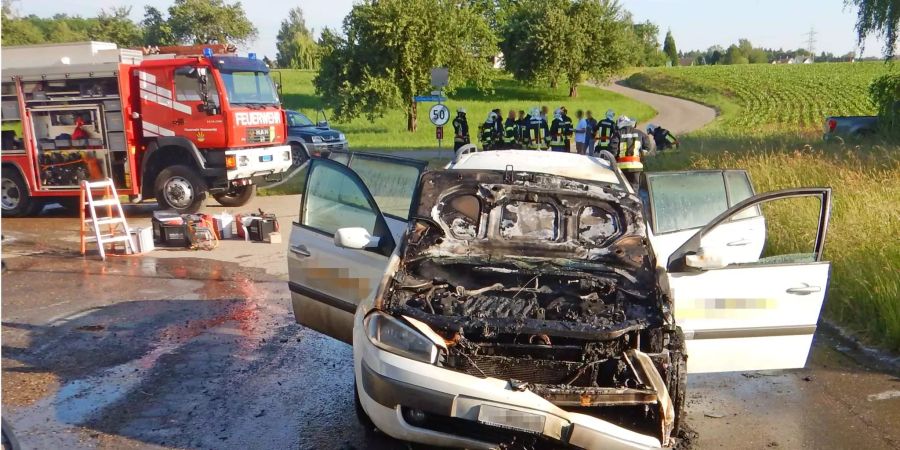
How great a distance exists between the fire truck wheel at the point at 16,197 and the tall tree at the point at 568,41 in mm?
44734

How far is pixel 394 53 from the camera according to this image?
33.5m

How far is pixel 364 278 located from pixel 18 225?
10.6m

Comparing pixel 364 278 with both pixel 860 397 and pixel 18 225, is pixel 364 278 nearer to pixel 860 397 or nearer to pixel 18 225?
pixel 860 397

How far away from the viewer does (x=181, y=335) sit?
6.66 metres

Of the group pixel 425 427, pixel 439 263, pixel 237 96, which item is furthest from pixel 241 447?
pixel 237 96

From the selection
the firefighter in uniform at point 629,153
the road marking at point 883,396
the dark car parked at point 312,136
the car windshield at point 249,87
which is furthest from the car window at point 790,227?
the dark car parked at point 312,136

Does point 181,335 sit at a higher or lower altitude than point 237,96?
lower

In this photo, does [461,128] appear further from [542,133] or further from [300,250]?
[300,250]

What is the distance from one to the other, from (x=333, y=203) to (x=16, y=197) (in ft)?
35.1

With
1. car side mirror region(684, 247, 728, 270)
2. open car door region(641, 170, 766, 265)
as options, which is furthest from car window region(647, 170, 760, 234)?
car side mirror region(684, 247, 728, 270)

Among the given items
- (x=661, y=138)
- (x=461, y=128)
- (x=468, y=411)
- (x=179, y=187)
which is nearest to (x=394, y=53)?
(x=661, y=138)

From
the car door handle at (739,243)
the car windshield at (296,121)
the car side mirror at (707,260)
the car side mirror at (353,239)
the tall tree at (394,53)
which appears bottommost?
the car door handle at (739,243)

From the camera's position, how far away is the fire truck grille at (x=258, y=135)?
13.6m

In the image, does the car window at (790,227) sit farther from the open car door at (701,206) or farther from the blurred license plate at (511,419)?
the blurred license plate at (511,419)
